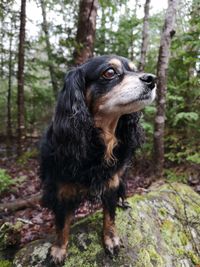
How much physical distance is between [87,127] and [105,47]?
7.17m

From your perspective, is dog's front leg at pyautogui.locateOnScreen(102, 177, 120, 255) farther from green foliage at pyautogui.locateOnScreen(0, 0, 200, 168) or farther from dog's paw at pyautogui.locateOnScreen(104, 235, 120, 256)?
green foliage at pyautogui.locateOnScreen(0, 0, 200, 168)

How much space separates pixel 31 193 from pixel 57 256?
2939 mm

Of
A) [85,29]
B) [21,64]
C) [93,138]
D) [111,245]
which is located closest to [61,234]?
[111,245]

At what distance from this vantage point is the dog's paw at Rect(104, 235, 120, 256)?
119 inches

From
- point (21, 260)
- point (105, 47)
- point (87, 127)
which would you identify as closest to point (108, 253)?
point (21, 260)

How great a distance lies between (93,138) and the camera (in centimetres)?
293

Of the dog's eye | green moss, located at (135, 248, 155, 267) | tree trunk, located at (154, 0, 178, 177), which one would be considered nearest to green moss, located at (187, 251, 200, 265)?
green moss, located at (135, 248, 155, 267)

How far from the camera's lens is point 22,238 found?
3.82m

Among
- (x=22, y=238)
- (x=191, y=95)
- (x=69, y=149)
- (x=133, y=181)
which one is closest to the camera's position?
(x=69, y=149)

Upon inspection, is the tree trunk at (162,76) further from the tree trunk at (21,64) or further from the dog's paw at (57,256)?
the tree trunk at (21,64)

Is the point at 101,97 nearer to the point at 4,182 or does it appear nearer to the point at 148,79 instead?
the point at 148,79

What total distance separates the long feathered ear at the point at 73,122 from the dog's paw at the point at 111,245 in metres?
0.99

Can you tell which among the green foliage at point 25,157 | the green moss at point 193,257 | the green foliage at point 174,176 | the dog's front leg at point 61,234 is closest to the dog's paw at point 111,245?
the dog's front leg at point 61,234

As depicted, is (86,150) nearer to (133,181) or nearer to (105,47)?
(133,181)
